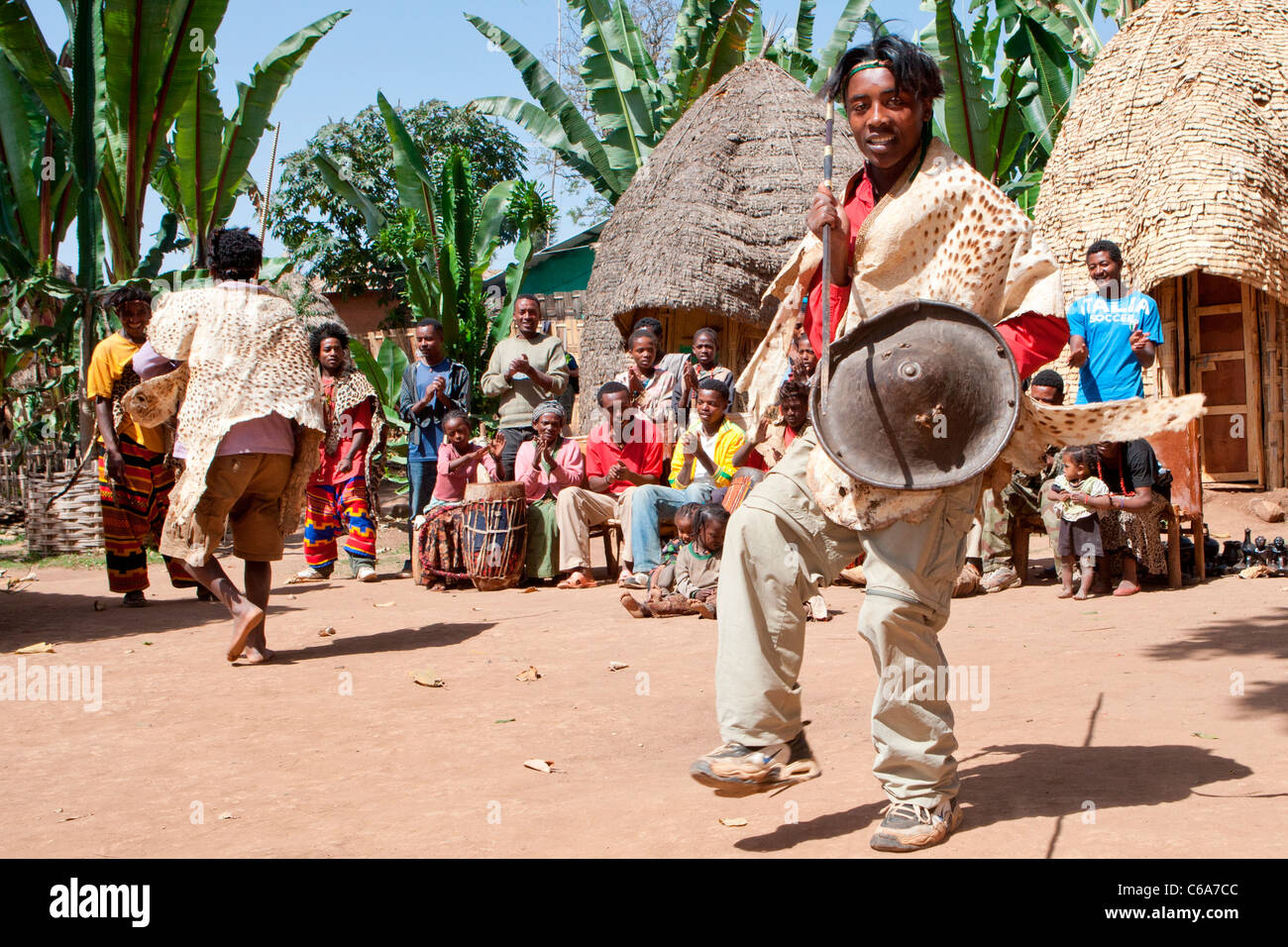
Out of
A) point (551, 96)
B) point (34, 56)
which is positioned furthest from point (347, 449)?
point (551, 96)

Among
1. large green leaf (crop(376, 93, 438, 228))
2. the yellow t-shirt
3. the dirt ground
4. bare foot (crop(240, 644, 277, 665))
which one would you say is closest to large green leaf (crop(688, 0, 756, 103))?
large green leaf (crop(376, 93, 438, 228))

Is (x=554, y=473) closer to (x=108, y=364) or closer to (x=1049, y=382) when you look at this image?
(x=108, y=364)

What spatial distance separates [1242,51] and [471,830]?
36.4 ft

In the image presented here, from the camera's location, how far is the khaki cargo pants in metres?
2.97

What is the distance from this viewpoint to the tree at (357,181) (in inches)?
899

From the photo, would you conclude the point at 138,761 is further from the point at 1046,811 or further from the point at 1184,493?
the point at 1184,493

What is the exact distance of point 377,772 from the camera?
13.0 feet

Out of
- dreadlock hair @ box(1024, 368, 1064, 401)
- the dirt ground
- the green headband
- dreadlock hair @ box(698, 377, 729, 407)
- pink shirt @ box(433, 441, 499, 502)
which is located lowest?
the dirt ground

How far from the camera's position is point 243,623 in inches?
223

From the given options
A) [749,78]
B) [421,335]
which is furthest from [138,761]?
[749,78]

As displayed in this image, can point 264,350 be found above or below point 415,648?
above

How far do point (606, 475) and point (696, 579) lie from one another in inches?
77.0

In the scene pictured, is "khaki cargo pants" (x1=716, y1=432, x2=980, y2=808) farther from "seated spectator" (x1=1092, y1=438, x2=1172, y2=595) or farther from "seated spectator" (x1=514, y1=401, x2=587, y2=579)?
"seated spectator" (x1=514, y1=401, x2=587, y2=579)

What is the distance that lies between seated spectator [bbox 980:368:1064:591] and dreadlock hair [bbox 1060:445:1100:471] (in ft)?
1.03
